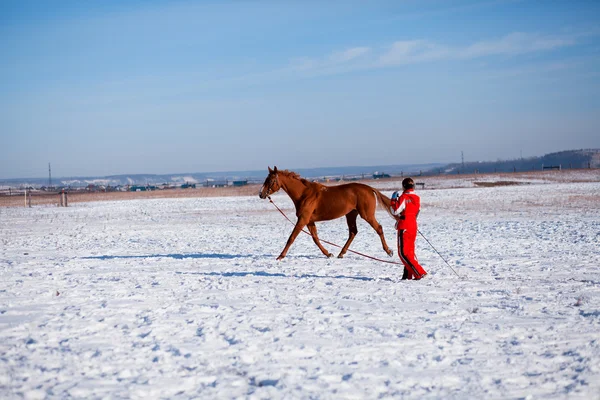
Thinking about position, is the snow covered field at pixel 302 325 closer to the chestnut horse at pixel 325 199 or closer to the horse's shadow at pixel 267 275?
the horse's shadow at pixel 267 275

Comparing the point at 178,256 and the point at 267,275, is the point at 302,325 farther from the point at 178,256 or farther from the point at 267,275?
the point at 178,256

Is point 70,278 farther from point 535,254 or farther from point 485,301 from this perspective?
point 535,254

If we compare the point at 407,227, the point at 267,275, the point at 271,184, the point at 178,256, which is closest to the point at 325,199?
the point at 271,184

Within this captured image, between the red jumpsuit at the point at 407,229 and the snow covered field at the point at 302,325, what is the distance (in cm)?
28

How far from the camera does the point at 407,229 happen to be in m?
9.54

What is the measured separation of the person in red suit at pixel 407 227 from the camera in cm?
949

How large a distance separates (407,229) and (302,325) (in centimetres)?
348

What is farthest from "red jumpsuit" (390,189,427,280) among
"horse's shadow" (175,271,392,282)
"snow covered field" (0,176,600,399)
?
"horse's shadow" (175,271,392,282)

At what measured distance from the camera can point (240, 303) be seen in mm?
7992

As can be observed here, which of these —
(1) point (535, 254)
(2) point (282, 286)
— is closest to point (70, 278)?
(2) point (282, 286)

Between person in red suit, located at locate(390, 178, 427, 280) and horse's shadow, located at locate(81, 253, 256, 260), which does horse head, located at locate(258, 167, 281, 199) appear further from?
person in red suit, located at locate(390, 178, 427, 280)

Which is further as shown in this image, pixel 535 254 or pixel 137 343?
pixel 535 254

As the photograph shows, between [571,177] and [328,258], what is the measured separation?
59.8 metres

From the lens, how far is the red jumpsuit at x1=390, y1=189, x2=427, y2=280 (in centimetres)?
950
